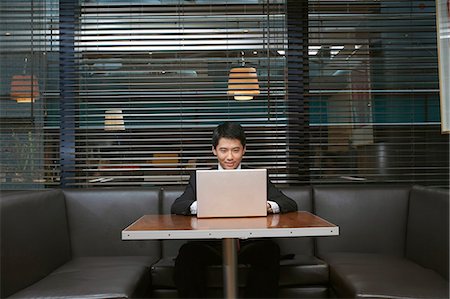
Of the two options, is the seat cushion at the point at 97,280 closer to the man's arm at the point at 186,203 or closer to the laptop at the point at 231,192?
the man's arm at the point at 186,203

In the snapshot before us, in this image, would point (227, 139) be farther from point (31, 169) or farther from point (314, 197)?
point (31, 169)

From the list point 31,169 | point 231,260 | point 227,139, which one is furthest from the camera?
point 31,169

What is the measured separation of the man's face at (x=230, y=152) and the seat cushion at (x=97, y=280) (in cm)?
80

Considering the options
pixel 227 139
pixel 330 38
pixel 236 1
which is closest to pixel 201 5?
pixel 236 1

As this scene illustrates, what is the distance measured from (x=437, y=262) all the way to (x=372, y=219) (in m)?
0.65

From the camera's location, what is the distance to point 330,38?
12.9 ft

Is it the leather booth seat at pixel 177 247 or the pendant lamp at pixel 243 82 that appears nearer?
the leather booth seat at pixel 177 247

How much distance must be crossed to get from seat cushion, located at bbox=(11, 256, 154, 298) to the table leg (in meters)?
0.49

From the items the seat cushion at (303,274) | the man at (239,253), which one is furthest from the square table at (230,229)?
the seat cushion at (303,274)

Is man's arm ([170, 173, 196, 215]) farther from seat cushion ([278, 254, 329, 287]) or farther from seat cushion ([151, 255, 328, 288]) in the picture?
seat cushion ([278, 254, 329, 287])

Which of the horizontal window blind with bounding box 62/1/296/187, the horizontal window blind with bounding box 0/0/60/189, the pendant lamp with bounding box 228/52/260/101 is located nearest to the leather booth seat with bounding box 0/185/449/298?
the horizontal window blind with bounding box 62/1/296/187

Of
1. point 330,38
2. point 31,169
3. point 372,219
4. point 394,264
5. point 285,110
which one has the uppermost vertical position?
point 330,38

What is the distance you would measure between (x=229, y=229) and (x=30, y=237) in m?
1.27

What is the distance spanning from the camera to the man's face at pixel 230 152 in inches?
124
